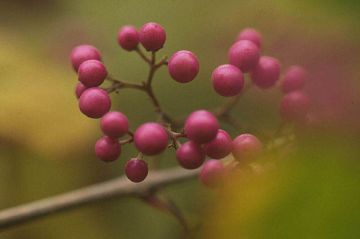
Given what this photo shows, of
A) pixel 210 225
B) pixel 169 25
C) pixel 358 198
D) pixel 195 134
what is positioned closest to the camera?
pixel 358 198

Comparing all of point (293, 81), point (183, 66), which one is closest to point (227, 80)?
point (183, 66)

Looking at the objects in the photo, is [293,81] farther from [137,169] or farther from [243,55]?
[137,169]

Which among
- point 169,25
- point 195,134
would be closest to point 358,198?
point 195,134

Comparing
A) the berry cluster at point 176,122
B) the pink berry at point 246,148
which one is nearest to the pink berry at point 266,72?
the berry cluster at point 176,122

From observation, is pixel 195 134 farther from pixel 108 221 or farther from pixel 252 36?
pixel 108 221

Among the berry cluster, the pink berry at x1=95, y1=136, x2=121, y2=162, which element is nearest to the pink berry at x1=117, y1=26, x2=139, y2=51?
the berry cluster

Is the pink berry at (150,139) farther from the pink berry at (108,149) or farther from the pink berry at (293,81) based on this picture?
the pink berry at (293,81)
